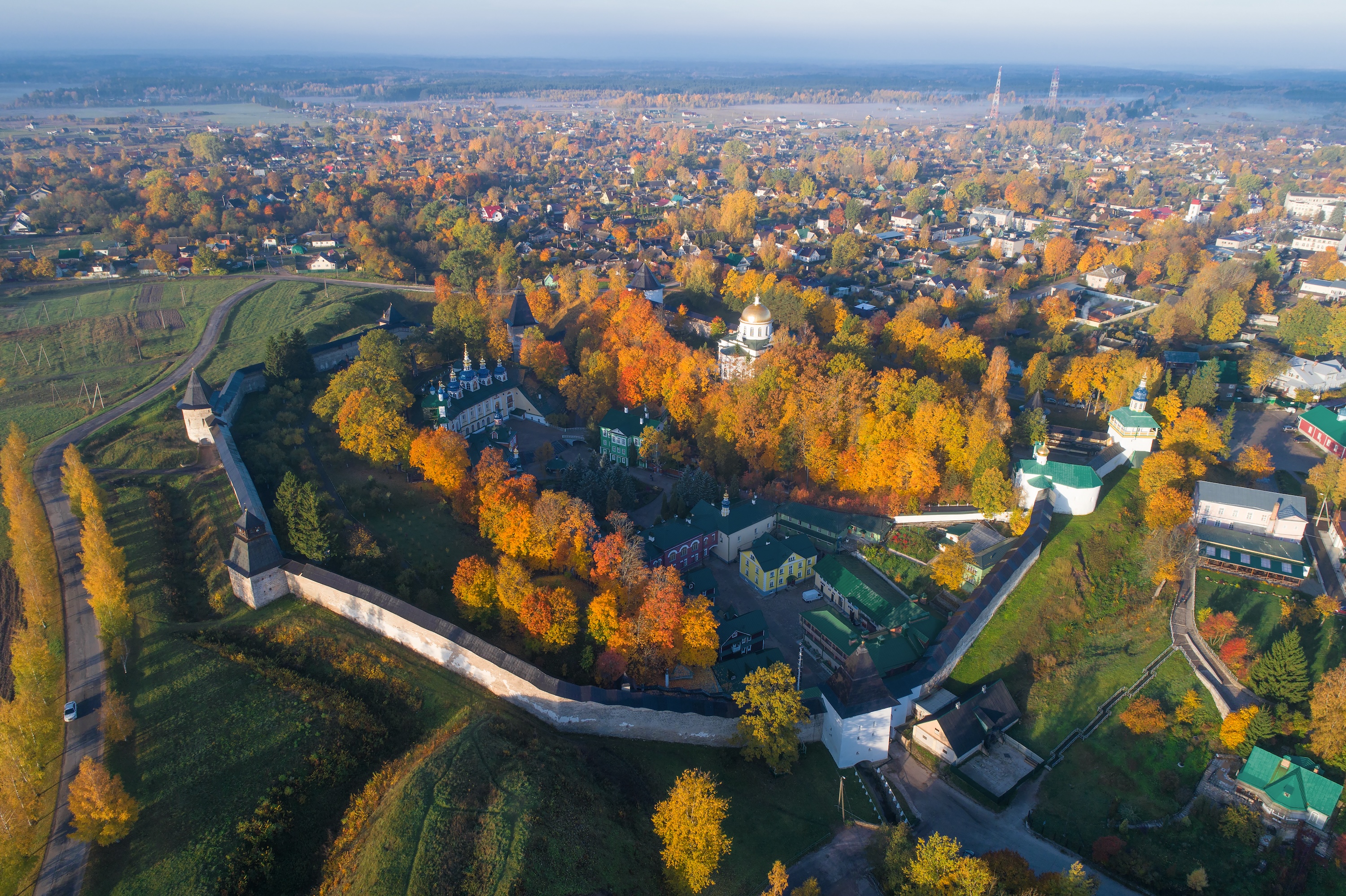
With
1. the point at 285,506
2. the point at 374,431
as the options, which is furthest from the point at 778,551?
the point at 285,506

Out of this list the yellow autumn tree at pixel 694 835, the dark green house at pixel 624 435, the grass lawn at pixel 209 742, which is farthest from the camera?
the dark green house at pixel 624 435

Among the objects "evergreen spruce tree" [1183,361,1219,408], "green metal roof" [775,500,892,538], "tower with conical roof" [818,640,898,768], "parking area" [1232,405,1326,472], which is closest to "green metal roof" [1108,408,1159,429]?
"parking area" [1232,405,1326,472]

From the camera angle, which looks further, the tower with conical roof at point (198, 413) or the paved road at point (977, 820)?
the tower with conical roof at point (198, 413)

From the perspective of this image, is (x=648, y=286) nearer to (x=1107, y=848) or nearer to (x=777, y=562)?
(x=777, y=562)

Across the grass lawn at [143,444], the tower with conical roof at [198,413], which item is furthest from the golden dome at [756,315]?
the grass lawn at [143,444]

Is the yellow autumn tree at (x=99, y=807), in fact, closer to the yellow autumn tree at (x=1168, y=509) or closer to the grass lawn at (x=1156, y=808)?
the grass lawn at (x=1156, y=808)

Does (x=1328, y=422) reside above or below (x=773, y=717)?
above

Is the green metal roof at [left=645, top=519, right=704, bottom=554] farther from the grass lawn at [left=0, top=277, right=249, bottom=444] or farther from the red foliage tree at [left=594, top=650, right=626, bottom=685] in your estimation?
the grass lawn at [left=0, top=277, right=249, bottom=444]

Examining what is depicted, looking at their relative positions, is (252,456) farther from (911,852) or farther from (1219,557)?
(1219,557)
